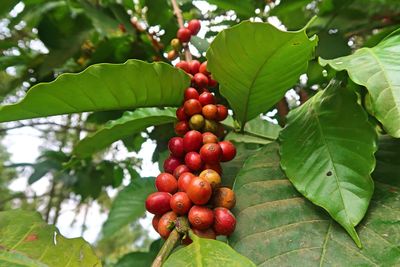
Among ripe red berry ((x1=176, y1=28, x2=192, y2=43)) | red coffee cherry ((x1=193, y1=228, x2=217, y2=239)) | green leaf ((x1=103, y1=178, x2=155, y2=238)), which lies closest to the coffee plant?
red coffee cherry ((x1=193, y1=228, x2=217, y2=239))

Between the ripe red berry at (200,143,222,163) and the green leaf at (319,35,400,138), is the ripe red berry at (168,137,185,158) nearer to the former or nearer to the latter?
the ripe red berry at (200,143,222,163)

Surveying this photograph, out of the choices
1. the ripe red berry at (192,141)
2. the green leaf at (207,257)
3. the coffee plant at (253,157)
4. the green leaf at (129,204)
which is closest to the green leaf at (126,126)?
the coffee plant at (253,157)

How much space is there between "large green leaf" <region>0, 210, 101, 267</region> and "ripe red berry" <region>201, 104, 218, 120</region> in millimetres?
289

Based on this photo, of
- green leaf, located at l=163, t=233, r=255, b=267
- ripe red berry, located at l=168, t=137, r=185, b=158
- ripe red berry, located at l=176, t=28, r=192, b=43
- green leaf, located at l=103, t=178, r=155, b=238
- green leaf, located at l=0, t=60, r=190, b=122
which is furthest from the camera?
green leaf, located at l=103, t=178, r=155, b=238

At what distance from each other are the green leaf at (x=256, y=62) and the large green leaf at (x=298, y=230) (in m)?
0.16

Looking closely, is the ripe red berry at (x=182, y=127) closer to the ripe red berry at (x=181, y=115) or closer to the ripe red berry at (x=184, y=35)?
the ripe red berry at (x=181, y=115)

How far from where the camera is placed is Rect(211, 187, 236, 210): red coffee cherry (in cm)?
64

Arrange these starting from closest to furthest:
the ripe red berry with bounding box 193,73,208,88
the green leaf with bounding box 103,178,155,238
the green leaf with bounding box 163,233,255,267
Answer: the green leaf with bounding box 163,233,255,267
the ripe red berry with bounding box 193,73,208,88
the green leaf with bounding box 103,178,155,238

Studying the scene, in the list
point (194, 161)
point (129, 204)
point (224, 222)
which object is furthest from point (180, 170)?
point (129, 204)

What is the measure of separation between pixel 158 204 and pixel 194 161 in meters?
0.09

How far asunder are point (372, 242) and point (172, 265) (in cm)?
26

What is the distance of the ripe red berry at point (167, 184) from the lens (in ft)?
2.18

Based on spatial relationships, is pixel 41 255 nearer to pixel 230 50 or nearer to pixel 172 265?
pixel 172 265

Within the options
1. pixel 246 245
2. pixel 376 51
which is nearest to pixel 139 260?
pixel 246 245
